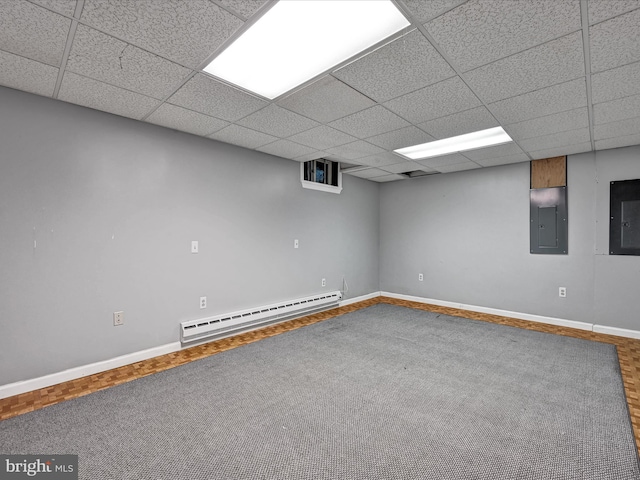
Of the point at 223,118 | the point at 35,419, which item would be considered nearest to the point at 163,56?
the point at 223,118

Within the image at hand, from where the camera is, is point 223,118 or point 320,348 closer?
point 223,118

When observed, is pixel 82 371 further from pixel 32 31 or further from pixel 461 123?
pixel 461 123

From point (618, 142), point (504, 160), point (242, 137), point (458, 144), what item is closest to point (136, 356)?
point (242, 137)

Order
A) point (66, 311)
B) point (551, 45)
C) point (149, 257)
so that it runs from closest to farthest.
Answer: point (551, 45)
point (66, 311)
point (149, 257)

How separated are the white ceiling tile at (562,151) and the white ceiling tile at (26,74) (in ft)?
16.0

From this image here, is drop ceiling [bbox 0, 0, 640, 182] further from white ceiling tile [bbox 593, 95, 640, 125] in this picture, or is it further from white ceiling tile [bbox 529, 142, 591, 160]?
white ceiling tile [bbox 529, 142, 591, 160]

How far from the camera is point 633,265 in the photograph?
3.50 m

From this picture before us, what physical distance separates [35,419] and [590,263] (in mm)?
5718

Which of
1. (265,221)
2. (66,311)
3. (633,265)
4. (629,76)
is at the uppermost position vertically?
(629,76)

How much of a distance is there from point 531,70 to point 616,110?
4.21 ft

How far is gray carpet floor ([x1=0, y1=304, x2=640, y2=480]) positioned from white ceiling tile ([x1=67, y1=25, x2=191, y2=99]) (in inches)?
89.6

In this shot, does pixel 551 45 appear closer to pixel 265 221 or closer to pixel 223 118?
pixel 223 118

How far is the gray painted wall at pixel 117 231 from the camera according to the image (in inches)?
89.1

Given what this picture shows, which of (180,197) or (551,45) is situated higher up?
(551,45)
